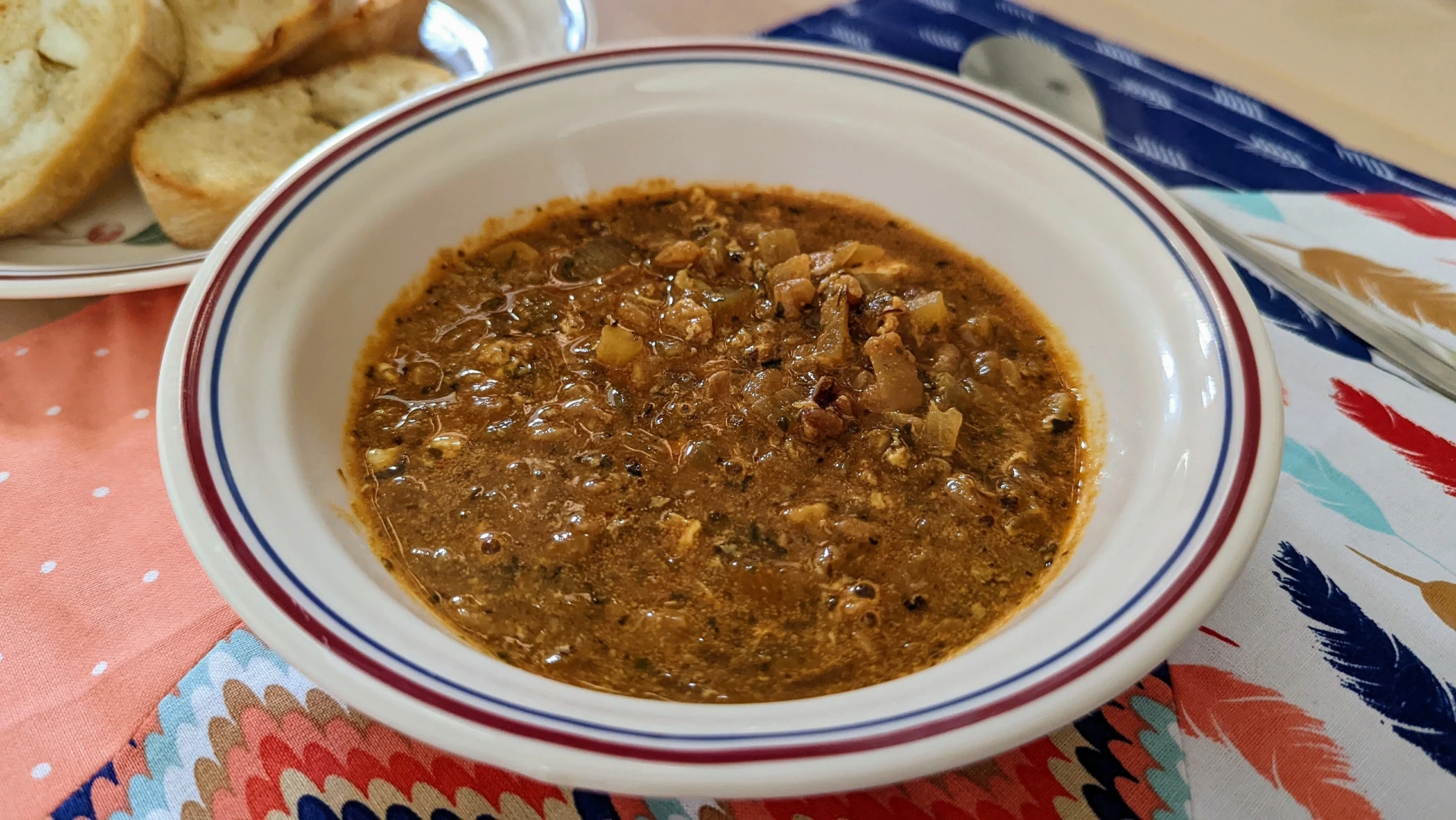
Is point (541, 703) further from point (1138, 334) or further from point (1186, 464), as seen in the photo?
point (1138, 334)

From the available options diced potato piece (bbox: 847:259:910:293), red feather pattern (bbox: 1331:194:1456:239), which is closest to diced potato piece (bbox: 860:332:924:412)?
diced potato piece (bbox: 847:259:910:293)

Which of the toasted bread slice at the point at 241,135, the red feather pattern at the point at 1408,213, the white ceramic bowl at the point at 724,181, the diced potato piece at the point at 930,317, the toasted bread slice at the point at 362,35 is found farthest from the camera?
the toasted bread slice at the point at 362,35

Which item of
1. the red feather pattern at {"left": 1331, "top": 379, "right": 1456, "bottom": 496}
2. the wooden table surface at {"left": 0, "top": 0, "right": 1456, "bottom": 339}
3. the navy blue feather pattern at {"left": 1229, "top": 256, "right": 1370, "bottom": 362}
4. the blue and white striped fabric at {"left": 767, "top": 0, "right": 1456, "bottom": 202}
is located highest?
the wooden table surface at {"left": 0, "top": 0, "right": 1456, "bottom": 339}

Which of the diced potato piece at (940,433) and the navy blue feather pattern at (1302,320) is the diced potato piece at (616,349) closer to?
the diced potato piece at (940,433)

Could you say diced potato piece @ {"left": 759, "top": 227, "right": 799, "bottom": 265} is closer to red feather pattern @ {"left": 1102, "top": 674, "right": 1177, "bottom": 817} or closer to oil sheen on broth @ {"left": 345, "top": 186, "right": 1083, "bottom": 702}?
oil sheen on broth @ {"left": 345, "top": 186, "right": 1083, "bottom": 702}

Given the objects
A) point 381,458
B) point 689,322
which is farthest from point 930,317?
point 381,458

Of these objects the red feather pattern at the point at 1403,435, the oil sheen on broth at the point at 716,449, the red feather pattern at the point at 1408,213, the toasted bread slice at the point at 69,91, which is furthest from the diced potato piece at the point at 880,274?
the toasted bread slice at the point at 69,91
